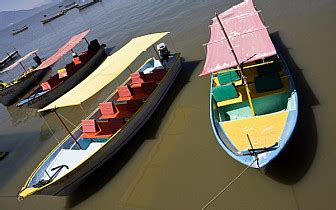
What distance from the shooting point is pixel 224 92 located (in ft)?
41.3

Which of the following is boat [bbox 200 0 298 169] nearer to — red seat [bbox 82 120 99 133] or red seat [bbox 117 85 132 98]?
red seat [bbox 117 85 132 98]

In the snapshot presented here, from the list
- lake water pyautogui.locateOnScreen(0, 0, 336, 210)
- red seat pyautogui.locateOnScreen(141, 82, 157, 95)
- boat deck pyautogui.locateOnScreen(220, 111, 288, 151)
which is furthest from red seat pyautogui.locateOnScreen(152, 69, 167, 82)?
boat deck pyautogui.locateOnScreen(220, 111, 288, 151)

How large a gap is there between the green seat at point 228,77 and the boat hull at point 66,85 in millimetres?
14542

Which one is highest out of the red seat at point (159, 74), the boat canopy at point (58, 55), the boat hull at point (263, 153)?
the boat canopy at point (58, 55)

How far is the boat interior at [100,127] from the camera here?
12539 mm

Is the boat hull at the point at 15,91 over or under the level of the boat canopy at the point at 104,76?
under

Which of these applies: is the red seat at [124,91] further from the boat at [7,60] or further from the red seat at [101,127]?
the boat at [7,60]

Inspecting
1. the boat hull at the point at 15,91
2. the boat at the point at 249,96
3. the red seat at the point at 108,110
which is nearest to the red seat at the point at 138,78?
Result: the red seat at the point at 108,110

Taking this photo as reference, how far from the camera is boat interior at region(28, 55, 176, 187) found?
12539 millimetres

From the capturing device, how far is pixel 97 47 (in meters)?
27.2

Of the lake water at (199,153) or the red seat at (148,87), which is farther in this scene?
the red seat at (148,87)

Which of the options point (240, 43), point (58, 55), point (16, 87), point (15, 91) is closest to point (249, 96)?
point (240, 43)

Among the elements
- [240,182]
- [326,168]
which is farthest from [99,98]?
[326,168]

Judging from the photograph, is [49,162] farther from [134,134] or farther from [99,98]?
[99,98]
